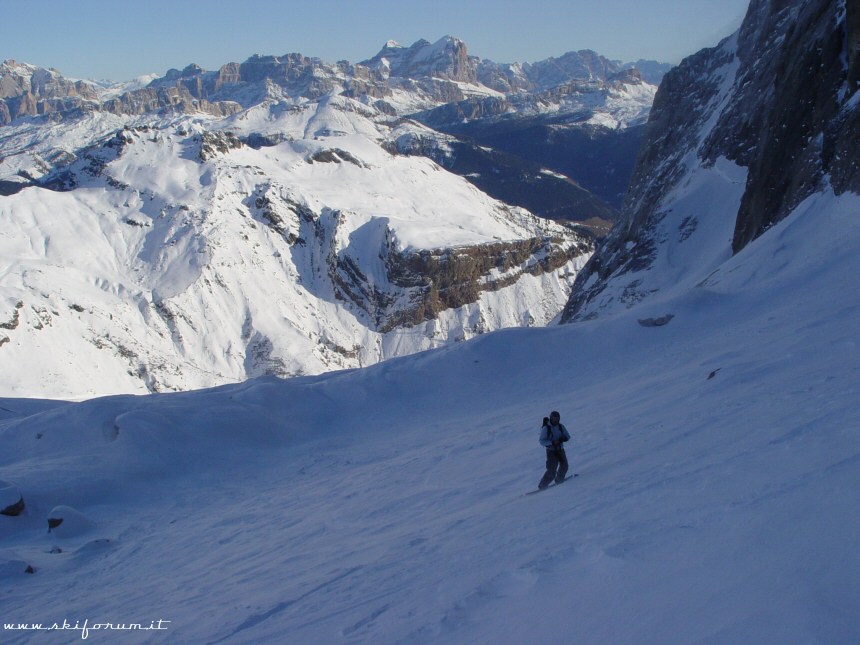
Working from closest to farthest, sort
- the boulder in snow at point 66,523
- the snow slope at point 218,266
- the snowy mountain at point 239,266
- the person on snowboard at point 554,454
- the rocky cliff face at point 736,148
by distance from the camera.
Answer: the person on snowboard at point 554,454 → the boulder in snow at point 66,523 → the rocky cliff face at point 736,148 → the snow slope at point 218,266 → the snowy mountain at point 239,266

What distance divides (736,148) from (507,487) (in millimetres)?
47650

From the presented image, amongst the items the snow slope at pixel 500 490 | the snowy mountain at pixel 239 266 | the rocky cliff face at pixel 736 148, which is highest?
the snowy mountain at pixel 239 266

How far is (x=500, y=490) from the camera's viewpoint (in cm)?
1179

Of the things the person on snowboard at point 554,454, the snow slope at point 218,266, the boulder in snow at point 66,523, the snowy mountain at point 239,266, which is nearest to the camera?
the person on snowboard at point 554,454

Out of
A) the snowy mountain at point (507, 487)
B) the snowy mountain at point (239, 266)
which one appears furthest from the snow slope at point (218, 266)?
the snowy mountain at point (507, 487)

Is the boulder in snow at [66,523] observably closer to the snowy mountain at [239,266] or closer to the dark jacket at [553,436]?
the dark jacket at [553,436]

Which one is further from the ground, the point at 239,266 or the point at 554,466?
the point at 239,266

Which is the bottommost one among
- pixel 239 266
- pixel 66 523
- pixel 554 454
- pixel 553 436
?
pixel 554 454

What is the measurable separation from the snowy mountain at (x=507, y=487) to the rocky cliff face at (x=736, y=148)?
500 millimetres

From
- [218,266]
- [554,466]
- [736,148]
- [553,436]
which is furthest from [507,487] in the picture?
[218,266]

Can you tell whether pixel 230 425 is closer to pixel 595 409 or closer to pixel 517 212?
pixel 595 409

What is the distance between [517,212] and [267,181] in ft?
221

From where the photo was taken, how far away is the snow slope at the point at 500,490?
17.3 feet

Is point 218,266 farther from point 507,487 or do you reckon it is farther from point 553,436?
point 553,436
